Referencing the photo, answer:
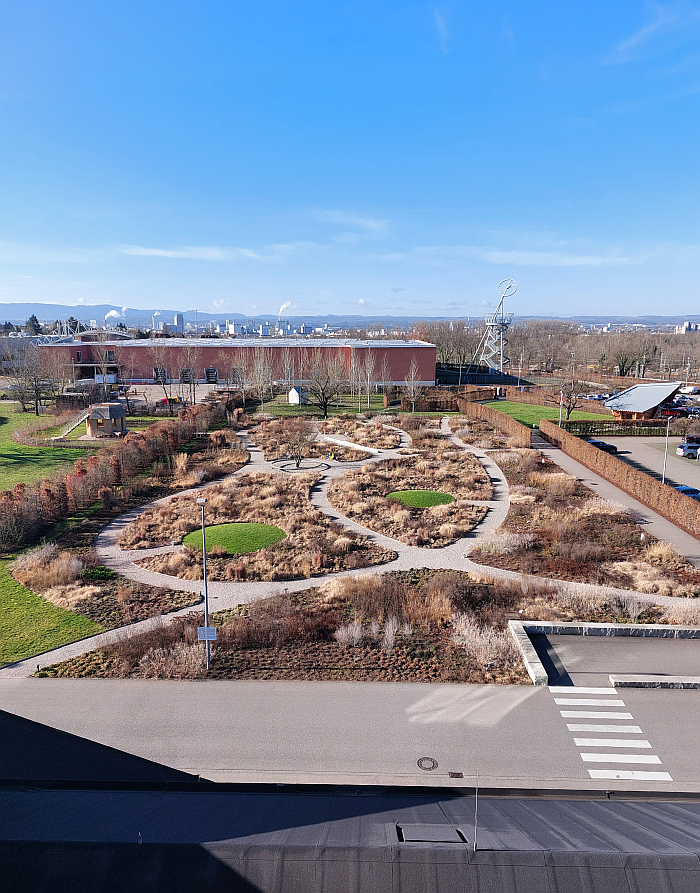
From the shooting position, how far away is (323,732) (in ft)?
30.6

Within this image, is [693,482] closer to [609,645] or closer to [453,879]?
[609,645]

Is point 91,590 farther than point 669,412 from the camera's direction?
No

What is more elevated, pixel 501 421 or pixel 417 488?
pixel 501 421

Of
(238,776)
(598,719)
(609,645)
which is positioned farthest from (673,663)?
(238,776)

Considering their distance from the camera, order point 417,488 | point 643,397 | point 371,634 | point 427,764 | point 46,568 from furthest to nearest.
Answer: point 643,397, point 417,488, point 46,568, point 371,634, point 427,764

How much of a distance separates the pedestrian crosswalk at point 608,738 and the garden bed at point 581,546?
5.54m

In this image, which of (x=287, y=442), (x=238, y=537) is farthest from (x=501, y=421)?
(x=238, y=537)

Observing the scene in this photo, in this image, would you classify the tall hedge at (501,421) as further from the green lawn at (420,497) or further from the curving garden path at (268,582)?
the green lawn at (420,497)

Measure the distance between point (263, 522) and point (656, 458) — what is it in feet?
76.7

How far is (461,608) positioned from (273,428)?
86.0 ft

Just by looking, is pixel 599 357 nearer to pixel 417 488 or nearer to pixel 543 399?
pixel 543 399

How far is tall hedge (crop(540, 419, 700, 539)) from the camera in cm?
1950

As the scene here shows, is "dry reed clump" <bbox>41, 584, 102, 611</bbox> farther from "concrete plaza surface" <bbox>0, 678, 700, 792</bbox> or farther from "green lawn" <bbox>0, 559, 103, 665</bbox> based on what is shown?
"concrete plaza surface" <bbox>0, 678, 700, 792</bbox>

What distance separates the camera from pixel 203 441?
34.8 meters
